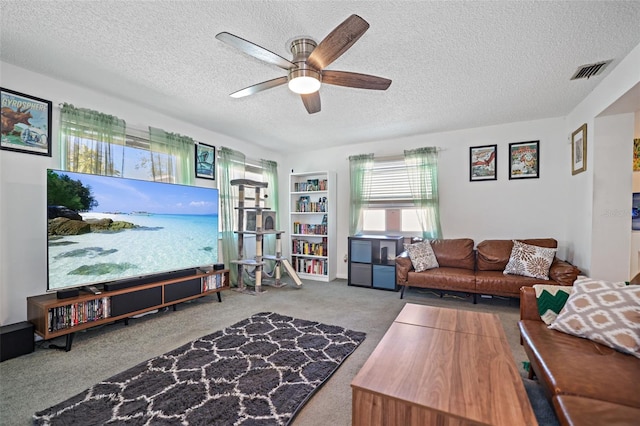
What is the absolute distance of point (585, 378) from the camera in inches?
48.8

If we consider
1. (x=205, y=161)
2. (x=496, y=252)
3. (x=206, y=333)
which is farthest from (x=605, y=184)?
(x=205, y=161)

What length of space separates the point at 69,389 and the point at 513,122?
5.49 meters

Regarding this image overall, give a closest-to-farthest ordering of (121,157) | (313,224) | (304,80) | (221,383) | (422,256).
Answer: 1. (221,383)
2. (304,80)
3. (121,157)
4. (422,256)
5. (313,224)

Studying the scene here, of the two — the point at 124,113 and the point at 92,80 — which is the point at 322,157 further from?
the point at 92,80

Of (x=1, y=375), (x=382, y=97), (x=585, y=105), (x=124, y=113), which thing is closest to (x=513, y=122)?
(x=585, y=105)

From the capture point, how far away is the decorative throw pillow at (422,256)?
3.84m

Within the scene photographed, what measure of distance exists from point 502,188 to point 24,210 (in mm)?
5589

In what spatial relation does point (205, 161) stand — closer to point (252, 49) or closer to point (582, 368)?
point (252, 49)

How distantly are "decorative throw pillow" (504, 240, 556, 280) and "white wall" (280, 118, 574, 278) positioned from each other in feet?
1.64

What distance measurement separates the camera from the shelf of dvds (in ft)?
16.4

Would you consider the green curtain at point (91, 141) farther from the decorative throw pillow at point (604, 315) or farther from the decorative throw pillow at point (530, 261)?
the decorative throw pillow at point (530, 261)

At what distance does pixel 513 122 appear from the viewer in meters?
3.96

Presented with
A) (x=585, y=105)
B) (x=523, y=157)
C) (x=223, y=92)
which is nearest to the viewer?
(x=223, y=92)

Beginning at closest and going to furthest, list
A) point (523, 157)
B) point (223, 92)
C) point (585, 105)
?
point (223, 92) → point (585, 105) → point (523, 157)
